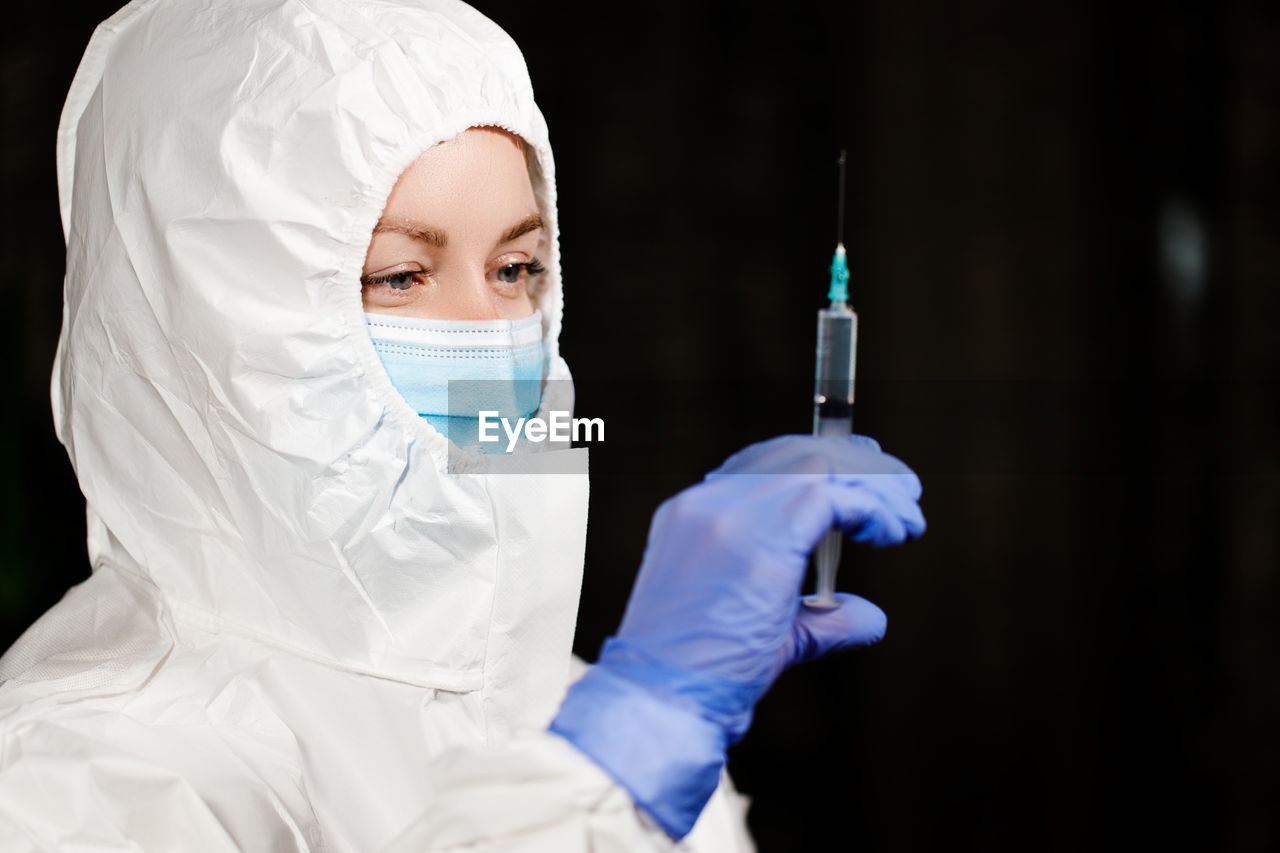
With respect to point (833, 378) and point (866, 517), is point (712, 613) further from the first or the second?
point (833, 378)

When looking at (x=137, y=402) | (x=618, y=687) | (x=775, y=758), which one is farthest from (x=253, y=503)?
(x=775, y=758)

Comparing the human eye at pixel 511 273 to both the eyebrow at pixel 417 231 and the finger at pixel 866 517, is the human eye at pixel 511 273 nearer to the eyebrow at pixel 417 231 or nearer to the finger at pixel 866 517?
the eyebrow at pixel 417 231

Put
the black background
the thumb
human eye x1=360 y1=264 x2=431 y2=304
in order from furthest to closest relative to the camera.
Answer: the black background < human eye x1=360 y1=264 x2=431 y2=304 < the thumb

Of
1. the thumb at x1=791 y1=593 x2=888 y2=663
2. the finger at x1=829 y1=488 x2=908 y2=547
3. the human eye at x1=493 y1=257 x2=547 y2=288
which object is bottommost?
the thumb at x1=791 y1=593 x2=888 y2=663

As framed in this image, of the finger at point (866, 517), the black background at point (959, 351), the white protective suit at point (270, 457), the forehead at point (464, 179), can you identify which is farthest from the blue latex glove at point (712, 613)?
the black background at point (959, 351)

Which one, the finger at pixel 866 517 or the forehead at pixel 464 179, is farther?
the forehead at pixel 464 179

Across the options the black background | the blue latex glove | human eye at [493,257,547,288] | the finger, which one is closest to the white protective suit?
human eye at [493,257,547,288]

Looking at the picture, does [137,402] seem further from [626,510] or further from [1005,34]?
[1005,34]

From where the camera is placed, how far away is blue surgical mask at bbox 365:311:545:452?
39.9 inches

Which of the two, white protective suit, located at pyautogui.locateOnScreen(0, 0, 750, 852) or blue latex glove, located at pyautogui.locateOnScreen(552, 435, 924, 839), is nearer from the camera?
blue latex glove, located at pyautogui.locateOnScreen(552, 435, 924, 839)

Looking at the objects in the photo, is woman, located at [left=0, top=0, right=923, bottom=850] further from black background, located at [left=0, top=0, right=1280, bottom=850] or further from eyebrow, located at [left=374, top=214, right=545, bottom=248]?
black background, located at [left=0, top=0, right=1280, bottom=850]

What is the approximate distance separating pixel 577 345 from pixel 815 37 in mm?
715

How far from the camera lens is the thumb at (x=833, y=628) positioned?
901mm

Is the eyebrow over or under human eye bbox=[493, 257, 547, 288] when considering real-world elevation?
over
